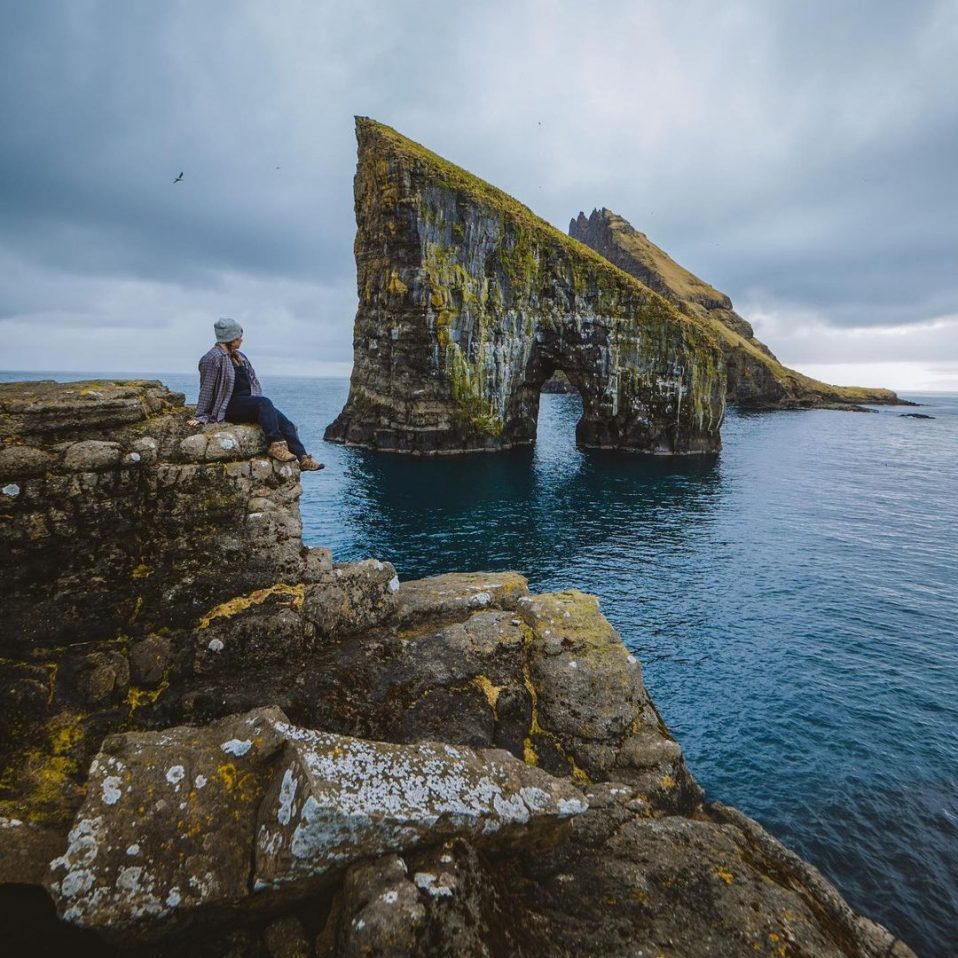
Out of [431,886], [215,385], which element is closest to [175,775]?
[431,886]

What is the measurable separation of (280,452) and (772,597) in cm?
2708

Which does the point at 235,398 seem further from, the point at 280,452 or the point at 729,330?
the point at 729,330

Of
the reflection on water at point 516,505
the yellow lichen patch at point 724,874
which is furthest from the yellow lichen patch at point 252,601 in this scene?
the reflection on water at point 516,505

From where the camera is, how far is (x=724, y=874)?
6801 mm

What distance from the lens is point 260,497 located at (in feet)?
32.2

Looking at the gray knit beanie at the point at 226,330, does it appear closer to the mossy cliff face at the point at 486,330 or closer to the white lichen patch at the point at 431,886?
the white lichen patch at the point at 431,886

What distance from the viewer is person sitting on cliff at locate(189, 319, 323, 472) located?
31.9ft

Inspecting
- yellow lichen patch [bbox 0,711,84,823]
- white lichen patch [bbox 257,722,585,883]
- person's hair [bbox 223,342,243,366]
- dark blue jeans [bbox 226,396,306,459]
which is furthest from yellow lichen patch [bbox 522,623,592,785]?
person's hair [bbox 223,342,243,366]

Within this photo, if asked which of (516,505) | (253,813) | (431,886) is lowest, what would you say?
(516,505)

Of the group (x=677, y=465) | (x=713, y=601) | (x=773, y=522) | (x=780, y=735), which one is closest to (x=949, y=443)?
(x=677, y=465)

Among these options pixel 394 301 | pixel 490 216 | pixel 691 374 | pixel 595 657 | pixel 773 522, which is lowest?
pixel 773 522

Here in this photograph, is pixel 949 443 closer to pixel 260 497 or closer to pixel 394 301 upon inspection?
pixel 394 301

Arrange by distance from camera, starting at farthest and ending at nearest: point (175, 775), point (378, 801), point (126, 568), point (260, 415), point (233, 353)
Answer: point (260, 415), point (233, 353), point (126, 568), point (175, 775), point (378, 801)

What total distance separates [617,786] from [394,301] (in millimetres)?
62858
